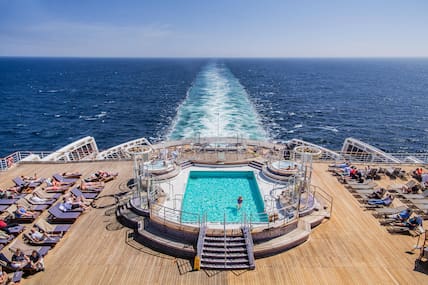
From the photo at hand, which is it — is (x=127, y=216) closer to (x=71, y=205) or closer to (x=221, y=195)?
(x=71, y=205)

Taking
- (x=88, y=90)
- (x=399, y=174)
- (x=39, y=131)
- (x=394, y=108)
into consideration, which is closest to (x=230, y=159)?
(x=399, y=174)

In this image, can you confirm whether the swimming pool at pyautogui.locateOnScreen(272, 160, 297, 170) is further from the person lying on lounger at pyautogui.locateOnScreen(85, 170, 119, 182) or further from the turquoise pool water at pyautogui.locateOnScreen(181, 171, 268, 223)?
the person lying on lounger at pyautogui.locateOnScreen(85, 170, 119, 182)

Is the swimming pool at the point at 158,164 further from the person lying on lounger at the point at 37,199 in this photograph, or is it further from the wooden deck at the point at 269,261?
the person lying on lounger at the point at 37,199

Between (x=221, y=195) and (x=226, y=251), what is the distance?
5.42m

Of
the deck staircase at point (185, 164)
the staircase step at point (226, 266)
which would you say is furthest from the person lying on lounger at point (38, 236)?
the deck staircase at point (185, 164)

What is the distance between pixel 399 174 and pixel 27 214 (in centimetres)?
2264

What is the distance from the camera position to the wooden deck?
11.5m

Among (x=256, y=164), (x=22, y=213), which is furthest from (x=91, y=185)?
(x=256, y=164)

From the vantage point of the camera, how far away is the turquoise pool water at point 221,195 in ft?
51.5

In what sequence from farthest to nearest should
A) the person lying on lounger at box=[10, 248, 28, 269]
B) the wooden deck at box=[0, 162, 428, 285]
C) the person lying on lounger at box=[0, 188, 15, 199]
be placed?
the person lying on lounger at box=[0, 188, 15, 199]
the person lying on lounger at box=[10, 248, 28, 269]
the wooden deck at box=[0, 162, 428, 285]

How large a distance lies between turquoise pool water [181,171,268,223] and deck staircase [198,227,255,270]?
184cm

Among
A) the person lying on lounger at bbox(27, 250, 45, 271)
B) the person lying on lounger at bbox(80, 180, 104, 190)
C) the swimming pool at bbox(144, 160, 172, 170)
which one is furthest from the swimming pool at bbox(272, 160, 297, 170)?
the person lying on lounger at bbox(27, 250, 45, 271)

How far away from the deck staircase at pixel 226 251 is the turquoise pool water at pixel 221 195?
72.5 inches

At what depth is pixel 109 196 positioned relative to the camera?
17547mm
